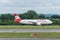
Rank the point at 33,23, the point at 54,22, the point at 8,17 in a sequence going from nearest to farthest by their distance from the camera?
the point at 33,23 < the point at 54,22 < the point at 8,17

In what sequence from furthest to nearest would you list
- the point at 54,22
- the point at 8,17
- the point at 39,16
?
1. the point at 39,16
2. the point at 8,17
3. the point at 54,22

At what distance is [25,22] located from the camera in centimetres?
5672

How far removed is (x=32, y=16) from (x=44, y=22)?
18.9 metres

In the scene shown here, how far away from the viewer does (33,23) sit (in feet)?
181

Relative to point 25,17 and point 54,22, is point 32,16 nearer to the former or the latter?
point 25,17

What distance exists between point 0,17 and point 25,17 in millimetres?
8373

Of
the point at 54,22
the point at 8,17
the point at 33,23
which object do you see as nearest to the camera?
the point at 33,23

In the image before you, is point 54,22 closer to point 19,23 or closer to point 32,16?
point 19,23

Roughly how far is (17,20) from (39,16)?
16.5 metres

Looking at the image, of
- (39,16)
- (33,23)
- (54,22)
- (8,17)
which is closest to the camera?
(33,23)

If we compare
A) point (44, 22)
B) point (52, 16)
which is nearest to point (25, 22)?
point (44, 22)

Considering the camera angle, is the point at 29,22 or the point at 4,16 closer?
the point at 29,22

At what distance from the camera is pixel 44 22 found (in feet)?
181

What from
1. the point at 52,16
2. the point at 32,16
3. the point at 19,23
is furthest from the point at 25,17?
the point at 19,23
